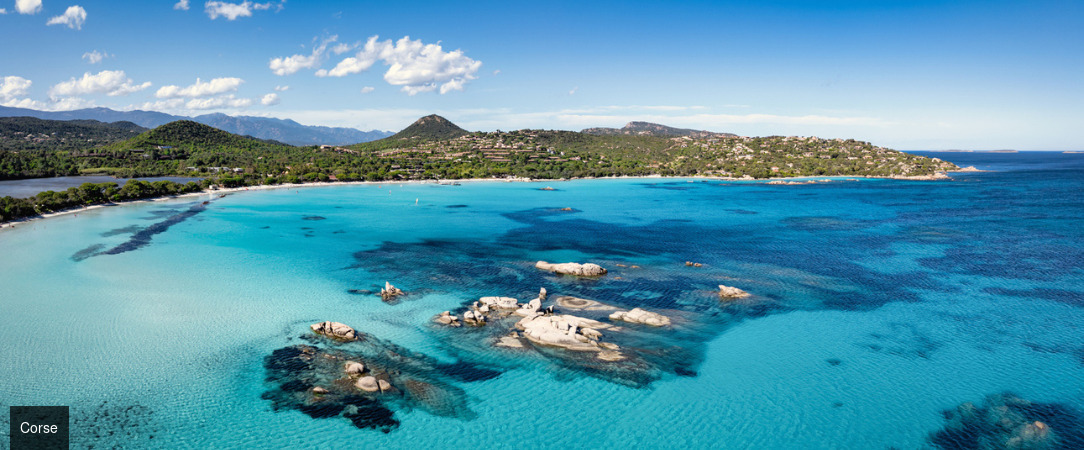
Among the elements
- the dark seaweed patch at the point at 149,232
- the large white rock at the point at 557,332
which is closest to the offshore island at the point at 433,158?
the dark seaweed patch at the point at 149,232

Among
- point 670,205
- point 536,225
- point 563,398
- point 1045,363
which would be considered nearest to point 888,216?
point 670,205

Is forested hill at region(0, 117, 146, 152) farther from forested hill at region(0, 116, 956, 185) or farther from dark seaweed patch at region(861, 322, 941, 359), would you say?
dark seaweed patch at region(861, 322, 941, 359)

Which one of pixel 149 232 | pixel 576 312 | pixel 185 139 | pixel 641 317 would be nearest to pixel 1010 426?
pixel 641 317

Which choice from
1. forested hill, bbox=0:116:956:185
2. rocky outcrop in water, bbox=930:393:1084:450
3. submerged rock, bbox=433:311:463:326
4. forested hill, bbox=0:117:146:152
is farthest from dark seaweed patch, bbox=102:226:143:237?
forested hill, bbox=0:117:146:152

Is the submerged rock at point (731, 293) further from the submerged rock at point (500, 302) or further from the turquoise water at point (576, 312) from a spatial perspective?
the submerged rock at point (500, 302)

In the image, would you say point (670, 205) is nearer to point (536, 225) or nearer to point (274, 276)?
point (536, 225)

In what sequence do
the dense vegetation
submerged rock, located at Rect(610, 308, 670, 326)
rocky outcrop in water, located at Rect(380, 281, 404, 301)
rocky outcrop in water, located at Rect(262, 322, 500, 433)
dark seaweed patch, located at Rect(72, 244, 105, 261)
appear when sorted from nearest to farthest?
rocky outcrop in water, located at Rect(262, 322, 500, 433)
submerged rock, located at Rect(610, 308, 670, 326)
rocky outcrop in water, located at Rect(380, 281, 404, 301)
dark seaweed patch, located at Rect(72, 244, 105, 261)
the dense vegetation

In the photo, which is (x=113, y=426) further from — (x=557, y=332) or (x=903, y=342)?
(x=903, y=342)
